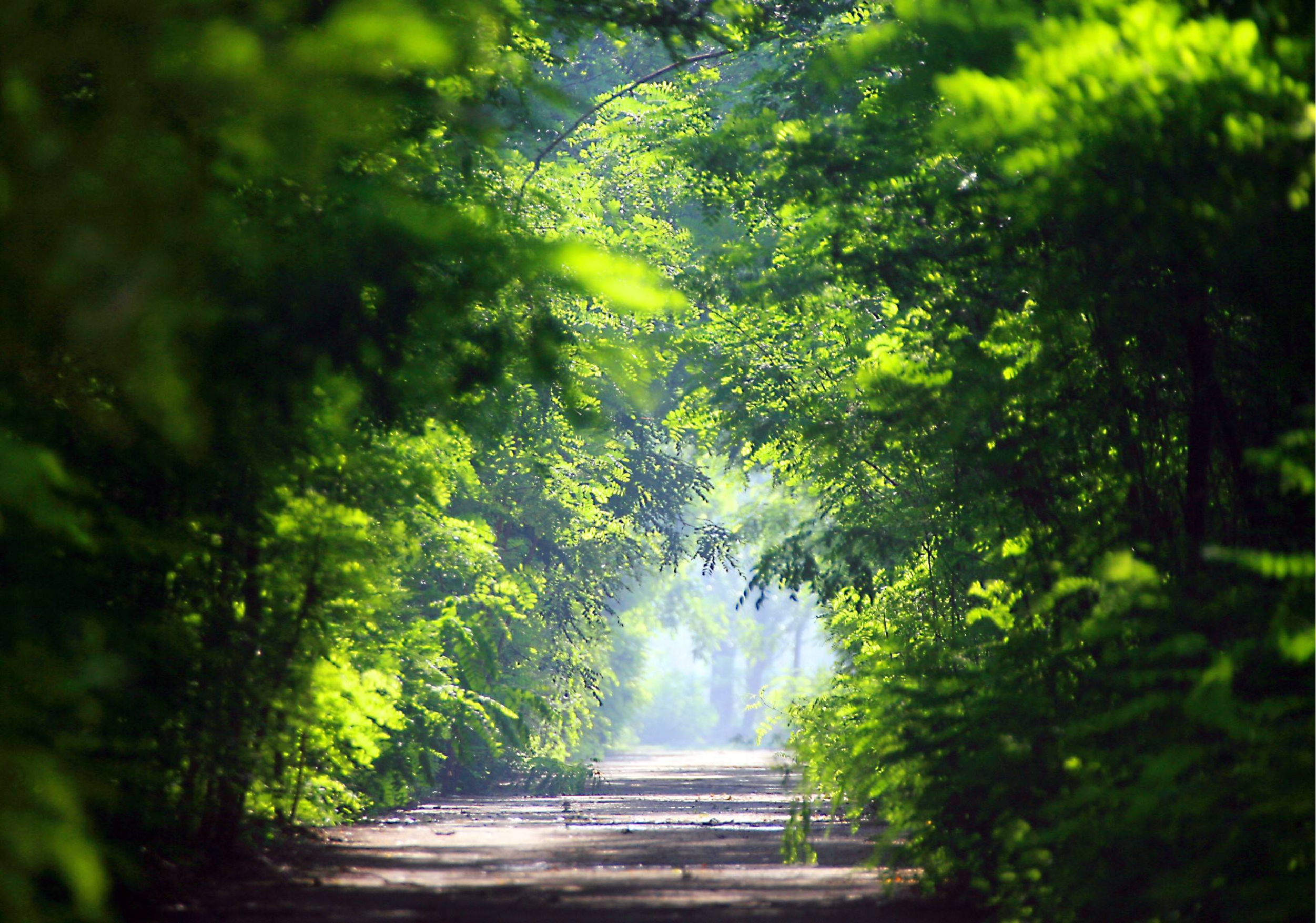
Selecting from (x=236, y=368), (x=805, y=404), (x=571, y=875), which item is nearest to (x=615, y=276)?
(x=236, y=368)

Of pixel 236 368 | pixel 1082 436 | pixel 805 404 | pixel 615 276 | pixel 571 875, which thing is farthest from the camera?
pixel 805 404

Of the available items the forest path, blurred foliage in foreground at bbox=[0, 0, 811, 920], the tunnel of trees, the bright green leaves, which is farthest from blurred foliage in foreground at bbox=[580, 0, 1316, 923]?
blurred foliage in foreground at bbox=[0, 0, 811, 920]

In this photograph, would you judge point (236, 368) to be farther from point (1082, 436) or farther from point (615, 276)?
point (1082, 436)

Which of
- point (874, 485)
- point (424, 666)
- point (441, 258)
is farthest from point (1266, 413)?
point (424, 666)

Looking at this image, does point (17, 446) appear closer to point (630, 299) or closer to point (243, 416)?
point (630, 299)

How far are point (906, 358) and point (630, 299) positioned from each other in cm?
610

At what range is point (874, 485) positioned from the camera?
51.0ft

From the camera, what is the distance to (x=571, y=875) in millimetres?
9273

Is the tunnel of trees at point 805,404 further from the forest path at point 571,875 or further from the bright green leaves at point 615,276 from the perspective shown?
the forest path at point 571,875

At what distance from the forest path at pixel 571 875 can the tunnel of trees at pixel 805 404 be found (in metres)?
0.63

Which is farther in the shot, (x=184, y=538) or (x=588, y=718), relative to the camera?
(x=588, y=718)

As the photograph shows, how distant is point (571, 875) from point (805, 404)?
706cm

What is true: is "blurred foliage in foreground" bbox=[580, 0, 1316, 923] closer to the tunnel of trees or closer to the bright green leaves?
the tunnel of trees

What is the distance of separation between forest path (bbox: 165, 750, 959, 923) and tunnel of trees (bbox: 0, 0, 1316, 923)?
63 centimetres
